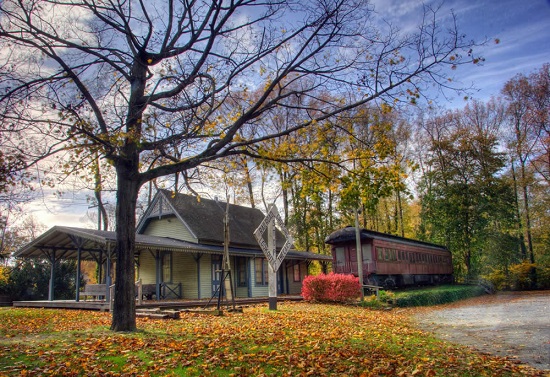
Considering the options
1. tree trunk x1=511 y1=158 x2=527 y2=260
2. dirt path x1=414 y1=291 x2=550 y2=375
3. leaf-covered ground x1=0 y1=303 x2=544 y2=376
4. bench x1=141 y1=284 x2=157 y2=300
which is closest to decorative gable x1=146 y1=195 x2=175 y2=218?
bench x1=141 y1=284 x2=157 y2=300

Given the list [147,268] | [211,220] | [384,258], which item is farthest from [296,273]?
[147,268]

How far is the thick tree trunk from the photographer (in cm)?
958

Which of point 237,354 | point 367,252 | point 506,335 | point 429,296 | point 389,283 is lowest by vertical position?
point 429,296

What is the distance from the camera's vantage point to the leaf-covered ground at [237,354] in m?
6.26

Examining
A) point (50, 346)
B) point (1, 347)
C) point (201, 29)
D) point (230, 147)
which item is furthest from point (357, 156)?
point (1, 347)

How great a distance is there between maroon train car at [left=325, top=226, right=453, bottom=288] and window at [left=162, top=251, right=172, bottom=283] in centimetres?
1101

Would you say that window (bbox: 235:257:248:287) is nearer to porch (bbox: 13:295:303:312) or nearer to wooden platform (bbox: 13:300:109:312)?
porch (bbox: 13:295:303:312)

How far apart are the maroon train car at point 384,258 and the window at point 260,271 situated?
5.05m

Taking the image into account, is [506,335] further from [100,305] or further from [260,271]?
[260,271]

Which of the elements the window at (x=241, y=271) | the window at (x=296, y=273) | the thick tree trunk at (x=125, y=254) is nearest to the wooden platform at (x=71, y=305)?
the thick tree trunk at (x=125, y=254)

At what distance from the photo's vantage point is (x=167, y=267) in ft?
86.1

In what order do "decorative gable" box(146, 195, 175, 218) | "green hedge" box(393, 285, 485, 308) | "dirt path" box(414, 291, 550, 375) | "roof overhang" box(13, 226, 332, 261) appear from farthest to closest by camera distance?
1. "decorative gable" box(146, 195, 175, 218)
2. "green hedge" box(393, 285, 485, 308)
3. "roof overhang" box(13, 226, 332, 261)
4. "dirt path" box(414, 291, 550, 375)

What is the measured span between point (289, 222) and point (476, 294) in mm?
15600

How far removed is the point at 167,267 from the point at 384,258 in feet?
45.4
